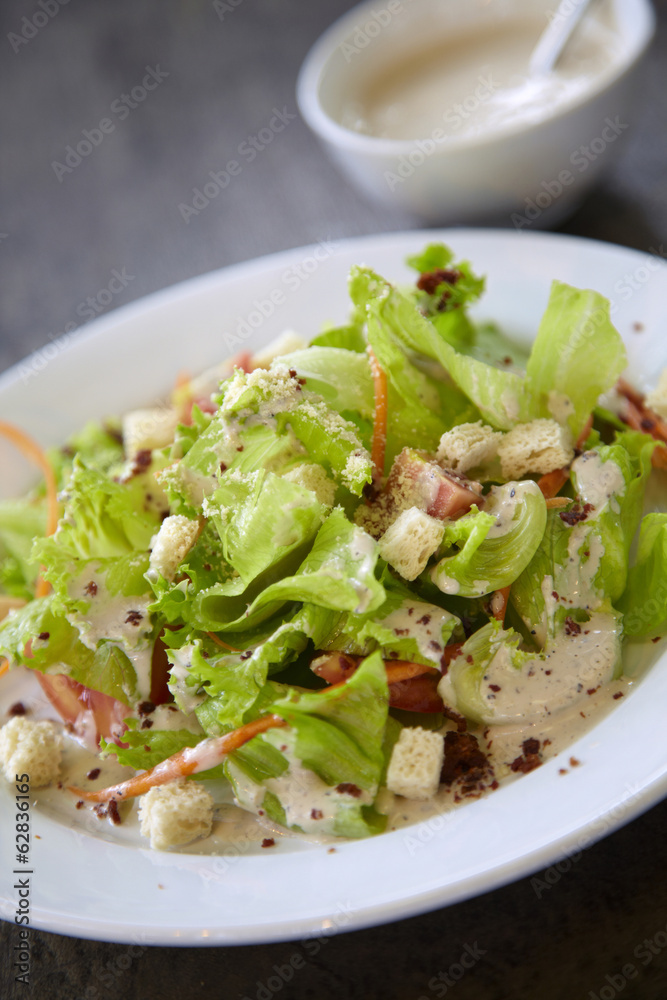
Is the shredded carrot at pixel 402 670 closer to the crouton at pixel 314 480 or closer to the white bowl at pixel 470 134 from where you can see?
the crouton at pixel 314 480

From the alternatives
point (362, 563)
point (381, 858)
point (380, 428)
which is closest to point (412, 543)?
point (362, 563)

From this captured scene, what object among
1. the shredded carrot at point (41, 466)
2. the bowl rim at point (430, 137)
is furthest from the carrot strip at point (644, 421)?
the shredded carrot at point (41, 466)

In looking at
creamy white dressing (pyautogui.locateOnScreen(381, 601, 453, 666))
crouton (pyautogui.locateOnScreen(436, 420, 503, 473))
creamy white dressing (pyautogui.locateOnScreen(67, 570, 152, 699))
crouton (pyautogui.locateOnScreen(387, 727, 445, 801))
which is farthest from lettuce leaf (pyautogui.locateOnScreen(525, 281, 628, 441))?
creamy white dressing (pyautogui.locateOnScreen(67, 570, 152, 699))

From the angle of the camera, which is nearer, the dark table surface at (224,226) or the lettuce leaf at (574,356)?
the dark table surface at (224,226)

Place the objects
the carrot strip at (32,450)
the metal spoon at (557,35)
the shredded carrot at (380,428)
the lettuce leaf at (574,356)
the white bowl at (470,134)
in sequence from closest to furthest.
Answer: the shredded carrot at (380,428)
the lettuce leaf at (574,356)
the carrot strip at (32,450)
the white bowl at (470,134)
the metal spoon at (557,35)

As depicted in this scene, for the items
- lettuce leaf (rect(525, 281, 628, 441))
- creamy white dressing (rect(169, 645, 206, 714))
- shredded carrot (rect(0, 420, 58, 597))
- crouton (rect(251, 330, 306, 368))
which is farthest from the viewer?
crouton (rect(251, 330, 306, 368))

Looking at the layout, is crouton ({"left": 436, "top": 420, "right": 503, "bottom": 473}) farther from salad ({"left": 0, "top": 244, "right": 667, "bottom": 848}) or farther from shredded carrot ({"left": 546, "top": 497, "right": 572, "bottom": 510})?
shredded carrot ({"left": 546, "top": 497, "right": 572, "bottom": 510})

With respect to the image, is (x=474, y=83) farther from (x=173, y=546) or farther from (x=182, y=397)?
(x=173, y=546)
